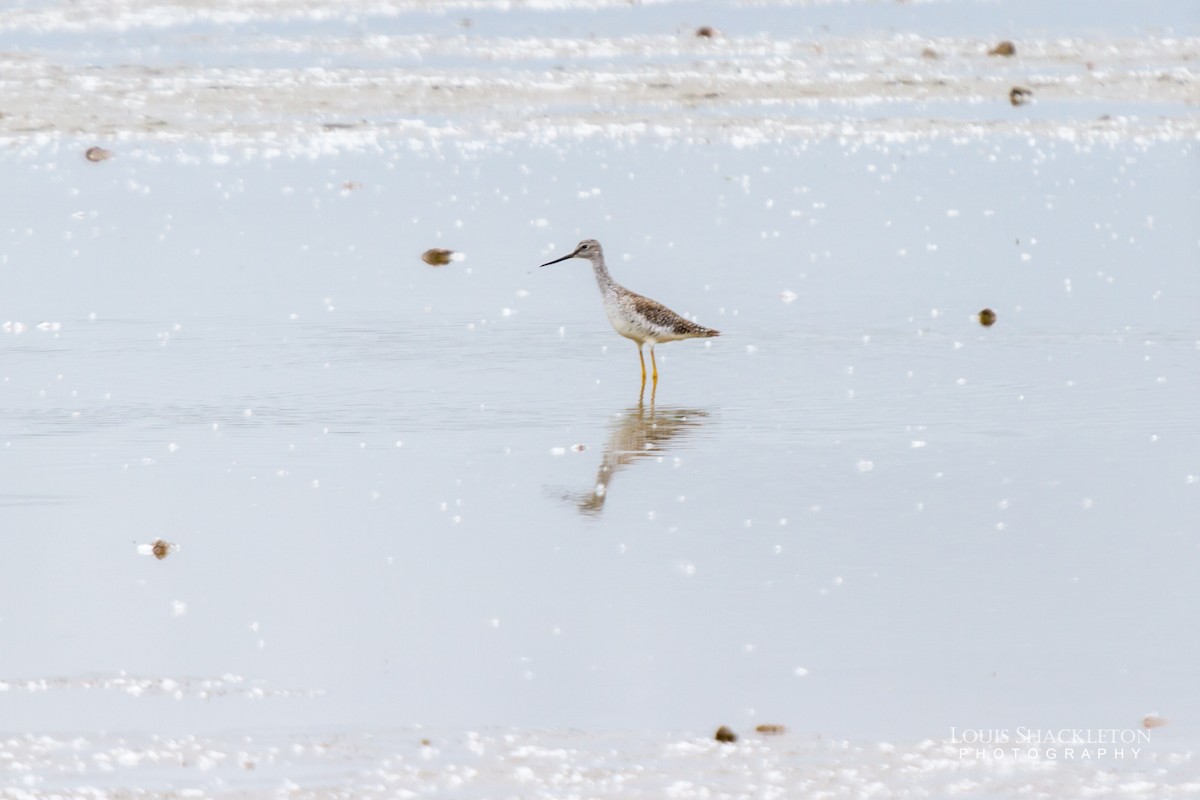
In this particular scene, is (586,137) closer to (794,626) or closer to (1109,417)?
(1109,417)

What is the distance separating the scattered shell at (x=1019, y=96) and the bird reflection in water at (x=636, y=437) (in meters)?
13.6

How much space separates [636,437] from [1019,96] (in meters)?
15.0

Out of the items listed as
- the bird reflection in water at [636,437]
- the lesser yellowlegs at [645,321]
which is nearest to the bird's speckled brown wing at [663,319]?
the lesser yellowlegs at [645,321]

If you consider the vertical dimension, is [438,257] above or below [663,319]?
above

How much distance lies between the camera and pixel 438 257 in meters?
14.3

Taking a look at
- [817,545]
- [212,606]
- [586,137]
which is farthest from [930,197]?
[212,606]

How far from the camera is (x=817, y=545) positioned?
7.81m

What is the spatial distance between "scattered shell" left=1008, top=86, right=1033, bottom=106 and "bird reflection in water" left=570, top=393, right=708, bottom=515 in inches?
534

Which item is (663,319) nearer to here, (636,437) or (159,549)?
(636,437)

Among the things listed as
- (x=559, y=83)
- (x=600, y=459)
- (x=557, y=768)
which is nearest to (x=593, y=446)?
(x=600, y=459)

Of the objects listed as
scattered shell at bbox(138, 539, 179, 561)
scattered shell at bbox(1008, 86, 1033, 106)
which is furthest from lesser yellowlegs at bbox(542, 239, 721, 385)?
scattered shell at bbox(1008, 86, 1033, 106)

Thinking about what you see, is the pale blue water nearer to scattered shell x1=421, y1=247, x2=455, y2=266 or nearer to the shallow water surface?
the shallow water surface

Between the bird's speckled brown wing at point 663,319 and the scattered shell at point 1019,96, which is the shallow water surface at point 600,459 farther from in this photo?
the scattered shell at point 1019,96

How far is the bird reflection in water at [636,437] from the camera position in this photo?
866cm
